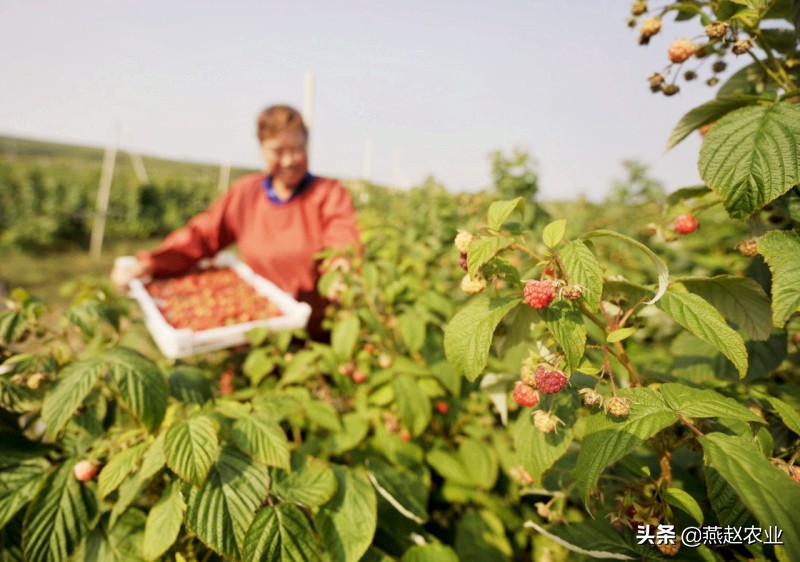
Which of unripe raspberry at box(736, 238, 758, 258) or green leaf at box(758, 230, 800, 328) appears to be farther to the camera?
unripe raspberry at box(736, 238, 758, 258)

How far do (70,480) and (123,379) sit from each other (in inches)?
9.6

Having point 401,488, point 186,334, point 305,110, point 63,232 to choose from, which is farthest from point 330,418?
point 63,232

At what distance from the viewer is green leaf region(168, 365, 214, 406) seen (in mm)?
1090

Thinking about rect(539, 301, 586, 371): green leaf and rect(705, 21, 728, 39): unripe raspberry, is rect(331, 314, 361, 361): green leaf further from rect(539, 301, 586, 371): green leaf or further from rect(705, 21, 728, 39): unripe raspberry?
rect(705, 21, 728, 39): unripe raspberry

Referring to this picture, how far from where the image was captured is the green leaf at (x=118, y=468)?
78 cm

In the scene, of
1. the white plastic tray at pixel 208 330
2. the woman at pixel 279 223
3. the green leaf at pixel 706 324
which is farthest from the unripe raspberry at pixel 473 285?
the woman at pixel 279 223

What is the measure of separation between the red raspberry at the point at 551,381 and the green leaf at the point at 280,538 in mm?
551

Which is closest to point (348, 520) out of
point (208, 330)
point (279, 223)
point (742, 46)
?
point (742, 46)

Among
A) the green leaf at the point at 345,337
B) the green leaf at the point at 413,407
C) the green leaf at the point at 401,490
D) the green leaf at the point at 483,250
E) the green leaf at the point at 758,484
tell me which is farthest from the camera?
the green leaf at the point at 345,337

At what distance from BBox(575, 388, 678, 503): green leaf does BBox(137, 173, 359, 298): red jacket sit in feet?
6.53

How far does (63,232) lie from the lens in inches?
439

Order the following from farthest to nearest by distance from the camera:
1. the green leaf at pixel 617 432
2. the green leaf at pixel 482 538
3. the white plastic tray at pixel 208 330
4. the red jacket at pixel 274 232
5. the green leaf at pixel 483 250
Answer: the red jacket at pixel 274 232 < the white plastic tray at pixel 208 330 < the green leaf at pixel 482 538 < the green leaf at pixel 483 250 < the green leaf at pixel 617 432

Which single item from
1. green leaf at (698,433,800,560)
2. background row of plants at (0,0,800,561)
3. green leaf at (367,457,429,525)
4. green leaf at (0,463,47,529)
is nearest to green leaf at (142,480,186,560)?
background row of plants at (0,0,800,561)

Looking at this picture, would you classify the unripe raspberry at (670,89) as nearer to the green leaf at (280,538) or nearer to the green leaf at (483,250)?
the green leaf at (483,250)
